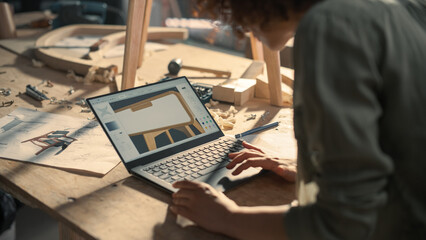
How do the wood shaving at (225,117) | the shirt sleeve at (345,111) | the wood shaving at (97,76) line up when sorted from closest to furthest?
the shirt sleeve at (345,111) → the wood shaving at (225,117) → the wood shaving at (97,76)

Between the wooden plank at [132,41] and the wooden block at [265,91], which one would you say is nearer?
the wooden plank at [132,41]

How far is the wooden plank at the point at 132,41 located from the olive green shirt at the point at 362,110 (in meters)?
0.81

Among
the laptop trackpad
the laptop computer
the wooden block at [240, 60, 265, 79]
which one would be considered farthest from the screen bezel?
the wooden block at [240, 60, 265, 79]

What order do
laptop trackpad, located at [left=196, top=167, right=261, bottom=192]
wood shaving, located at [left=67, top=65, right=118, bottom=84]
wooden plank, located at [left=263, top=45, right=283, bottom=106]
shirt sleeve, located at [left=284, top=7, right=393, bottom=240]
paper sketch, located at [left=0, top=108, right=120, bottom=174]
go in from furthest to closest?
1. wood shaving, located at [left=67, top=65, right=118, bottom=84]
2. wooden plank, located at [left=263, top=45, right=283, bottom=106]
3. paper sketch, located at [left=0, top=108, right=120, bottom=174]
4. laptop trackpad, located at [left=196, top=167, right=261, bottom=192]
5. shirt sleeve, located at [left=284, top=7, right=393, bottom=240]

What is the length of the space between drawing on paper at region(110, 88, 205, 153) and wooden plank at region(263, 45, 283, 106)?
43cm

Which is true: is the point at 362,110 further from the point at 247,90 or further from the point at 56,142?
the point at 247,90

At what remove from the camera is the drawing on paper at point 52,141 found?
38.8 inches

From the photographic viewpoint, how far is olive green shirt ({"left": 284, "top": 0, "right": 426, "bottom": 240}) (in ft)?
1.59

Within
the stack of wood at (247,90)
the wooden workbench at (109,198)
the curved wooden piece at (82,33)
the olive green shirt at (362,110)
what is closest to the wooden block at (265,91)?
the stack of wood at (247,90)

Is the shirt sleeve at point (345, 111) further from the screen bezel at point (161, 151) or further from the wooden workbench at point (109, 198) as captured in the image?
the screen bezel at point (161, 151)

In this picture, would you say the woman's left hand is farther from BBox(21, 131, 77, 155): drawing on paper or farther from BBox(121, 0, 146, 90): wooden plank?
BBox(121, 0, 146, 90): wooden plank

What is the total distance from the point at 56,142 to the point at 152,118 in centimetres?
27

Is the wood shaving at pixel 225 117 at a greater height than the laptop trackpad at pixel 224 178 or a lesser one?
lesser

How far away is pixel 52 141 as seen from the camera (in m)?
1.01
